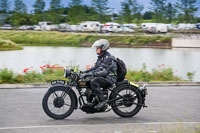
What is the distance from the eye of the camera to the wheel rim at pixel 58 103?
23.5 feet

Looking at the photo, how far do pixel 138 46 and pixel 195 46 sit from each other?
10524 millimetres

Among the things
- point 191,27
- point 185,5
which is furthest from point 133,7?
point 191,27

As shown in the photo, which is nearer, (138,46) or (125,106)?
(125,106)

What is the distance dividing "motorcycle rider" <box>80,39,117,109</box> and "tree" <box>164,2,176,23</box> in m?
105

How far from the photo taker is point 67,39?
A: 2928 inches

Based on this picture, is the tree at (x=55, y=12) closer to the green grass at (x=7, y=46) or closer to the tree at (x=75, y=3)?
the tree at (x=75, y=3)

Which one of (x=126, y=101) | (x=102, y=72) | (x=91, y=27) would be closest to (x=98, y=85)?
(x=102, y=72)

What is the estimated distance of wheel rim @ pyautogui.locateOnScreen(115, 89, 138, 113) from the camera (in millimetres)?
7551

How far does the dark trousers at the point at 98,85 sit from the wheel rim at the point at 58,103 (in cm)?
60

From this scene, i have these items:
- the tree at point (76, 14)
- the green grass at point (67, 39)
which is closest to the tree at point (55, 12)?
the tree at point (76, 14)

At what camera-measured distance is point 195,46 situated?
63969 mm

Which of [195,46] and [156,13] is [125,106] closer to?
[195,46]

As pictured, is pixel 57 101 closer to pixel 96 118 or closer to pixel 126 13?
pixel 96 118

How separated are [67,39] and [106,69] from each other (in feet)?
222
